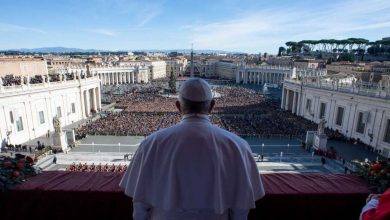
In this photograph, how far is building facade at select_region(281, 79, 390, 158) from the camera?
26.0 meters

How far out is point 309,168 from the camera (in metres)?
20.2

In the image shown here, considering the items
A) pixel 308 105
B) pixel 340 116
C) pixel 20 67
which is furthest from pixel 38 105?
pixel 308 105

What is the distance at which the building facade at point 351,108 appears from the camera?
2605 cm

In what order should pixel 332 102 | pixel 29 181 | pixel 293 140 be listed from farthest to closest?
1. pixel 332 102
2. pixel 293 140
3. pixel 29 181

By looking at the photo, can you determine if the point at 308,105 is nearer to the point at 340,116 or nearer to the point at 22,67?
the point at 340,116

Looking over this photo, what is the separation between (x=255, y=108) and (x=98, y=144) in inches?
1146

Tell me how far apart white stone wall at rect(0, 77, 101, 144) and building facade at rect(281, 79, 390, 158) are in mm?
33098

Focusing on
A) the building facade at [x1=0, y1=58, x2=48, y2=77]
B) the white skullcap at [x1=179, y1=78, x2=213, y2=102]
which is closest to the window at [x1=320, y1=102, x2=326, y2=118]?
the white skullcap at [x1=179, y1=78, x2=213, y2=102]

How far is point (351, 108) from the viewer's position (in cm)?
3091

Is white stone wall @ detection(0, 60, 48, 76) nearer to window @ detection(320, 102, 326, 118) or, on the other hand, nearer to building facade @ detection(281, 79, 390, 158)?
building facade @ detection(281, 79, 390, 158)

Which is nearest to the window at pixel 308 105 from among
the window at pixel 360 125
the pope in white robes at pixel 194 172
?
the window at pixel 360 125

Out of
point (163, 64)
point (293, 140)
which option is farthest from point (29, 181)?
point (163, 64)

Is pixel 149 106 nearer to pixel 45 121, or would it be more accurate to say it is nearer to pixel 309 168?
pixel 45 121

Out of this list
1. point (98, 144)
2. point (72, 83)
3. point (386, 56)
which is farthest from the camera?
point (386, 56)
